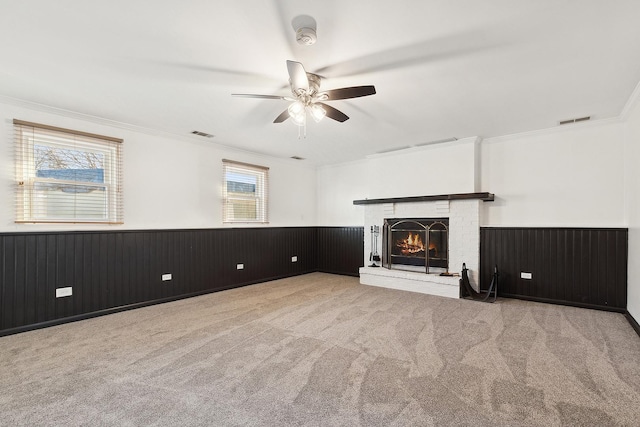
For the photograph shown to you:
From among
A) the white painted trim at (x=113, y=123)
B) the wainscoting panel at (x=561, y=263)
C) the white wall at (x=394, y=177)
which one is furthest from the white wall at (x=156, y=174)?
the wainscoting panel at (x=561, y=263)

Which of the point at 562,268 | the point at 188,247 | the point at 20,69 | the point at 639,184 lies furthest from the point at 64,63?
the point at 562,268

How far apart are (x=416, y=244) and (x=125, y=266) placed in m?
4.76

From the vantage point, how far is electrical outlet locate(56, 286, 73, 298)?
3.69m

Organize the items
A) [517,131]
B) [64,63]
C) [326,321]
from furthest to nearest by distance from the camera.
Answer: [517,131]
[326,321]
[64,63]

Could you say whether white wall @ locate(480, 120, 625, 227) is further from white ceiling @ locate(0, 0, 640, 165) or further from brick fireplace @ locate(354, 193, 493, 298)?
white ceiling @ locate(0, 0, 640, 165)

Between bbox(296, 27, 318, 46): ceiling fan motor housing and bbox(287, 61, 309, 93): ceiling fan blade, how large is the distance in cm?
16

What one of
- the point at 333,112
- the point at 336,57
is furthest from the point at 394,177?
the point at 336,57

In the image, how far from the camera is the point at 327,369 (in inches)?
98.6

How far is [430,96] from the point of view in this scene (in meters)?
3.34

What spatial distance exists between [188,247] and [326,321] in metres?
2.67

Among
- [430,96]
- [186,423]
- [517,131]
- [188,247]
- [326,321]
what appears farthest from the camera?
[188,247]

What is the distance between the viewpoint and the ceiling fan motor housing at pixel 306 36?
2.12 meters

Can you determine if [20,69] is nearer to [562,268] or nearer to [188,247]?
[188,247]

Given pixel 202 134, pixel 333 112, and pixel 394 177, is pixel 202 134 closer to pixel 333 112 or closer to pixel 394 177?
pixel 333 112
